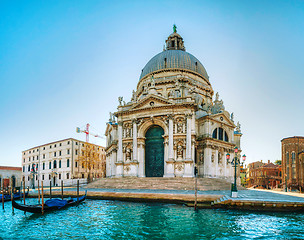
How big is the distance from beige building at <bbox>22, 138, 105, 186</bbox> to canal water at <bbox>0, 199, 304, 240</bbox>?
26577 millimetres

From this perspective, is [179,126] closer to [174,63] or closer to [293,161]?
[174,63]

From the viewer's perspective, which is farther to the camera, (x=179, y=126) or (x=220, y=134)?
(x=220, y=134)

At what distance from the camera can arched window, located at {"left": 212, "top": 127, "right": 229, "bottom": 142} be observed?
3083 cm

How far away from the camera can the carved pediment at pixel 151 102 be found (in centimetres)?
2784

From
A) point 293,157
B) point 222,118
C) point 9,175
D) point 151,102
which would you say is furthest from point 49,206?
point 9,175

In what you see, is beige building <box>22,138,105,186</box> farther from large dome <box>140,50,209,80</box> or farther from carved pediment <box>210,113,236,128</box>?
carved pediment <box>210,113,236,128</box>

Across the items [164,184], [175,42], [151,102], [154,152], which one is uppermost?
[175,42]

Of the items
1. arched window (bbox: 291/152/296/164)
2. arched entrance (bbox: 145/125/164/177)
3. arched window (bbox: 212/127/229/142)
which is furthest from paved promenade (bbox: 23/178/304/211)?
arched window (bbox: 291/152/296/164)

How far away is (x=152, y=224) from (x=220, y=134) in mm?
21474

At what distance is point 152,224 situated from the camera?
12.1m

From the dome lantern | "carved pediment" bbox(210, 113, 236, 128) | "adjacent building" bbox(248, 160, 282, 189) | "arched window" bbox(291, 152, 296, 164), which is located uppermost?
the dome lantern

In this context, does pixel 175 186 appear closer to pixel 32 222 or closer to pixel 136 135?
pixel 136 135

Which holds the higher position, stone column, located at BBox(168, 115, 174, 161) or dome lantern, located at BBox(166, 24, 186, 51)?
dome lantern, located at BBox(166, 24, 186, 51)

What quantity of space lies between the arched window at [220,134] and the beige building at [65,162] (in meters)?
22.1
